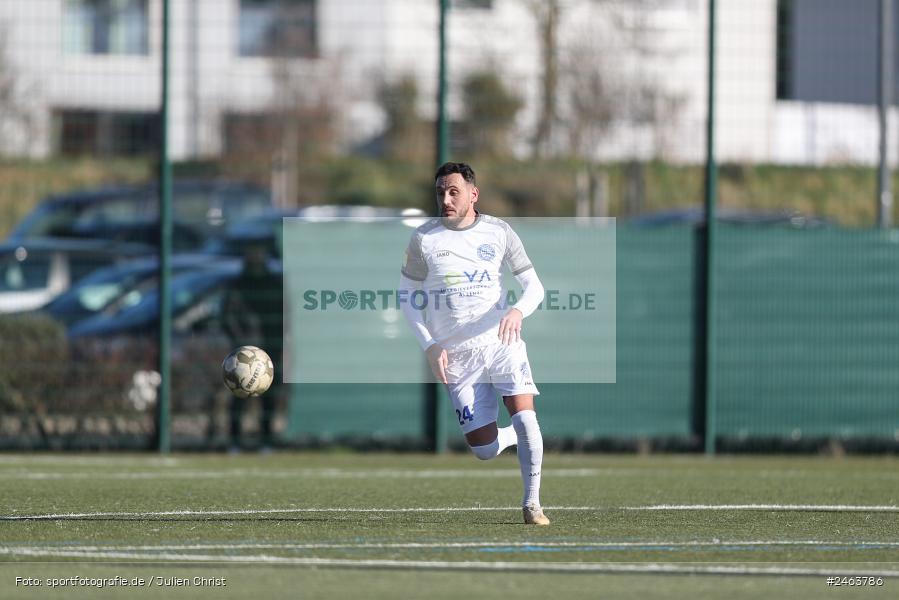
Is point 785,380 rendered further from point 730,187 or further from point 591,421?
point 730,187

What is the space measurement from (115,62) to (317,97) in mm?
9552

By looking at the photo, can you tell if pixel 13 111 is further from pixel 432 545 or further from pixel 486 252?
pixel 432 545

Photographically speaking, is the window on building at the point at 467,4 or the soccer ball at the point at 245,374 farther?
the window on building at the point at 467,4

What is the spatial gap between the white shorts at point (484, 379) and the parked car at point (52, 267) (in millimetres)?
7463

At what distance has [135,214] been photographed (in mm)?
15922

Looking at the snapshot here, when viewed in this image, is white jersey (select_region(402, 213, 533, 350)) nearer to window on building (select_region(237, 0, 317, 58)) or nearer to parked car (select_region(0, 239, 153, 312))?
parked car (select_region(0, 239, 153, 312))

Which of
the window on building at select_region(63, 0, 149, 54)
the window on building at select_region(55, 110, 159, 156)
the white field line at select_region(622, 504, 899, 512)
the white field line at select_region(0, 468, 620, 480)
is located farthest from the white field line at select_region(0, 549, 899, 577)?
the window on building at select_region(63, 0, 149, 54)

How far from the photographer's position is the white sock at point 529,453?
27.5 ft

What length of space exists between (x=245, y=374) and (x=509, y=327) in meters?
1.77

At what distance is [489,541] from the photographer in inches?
298

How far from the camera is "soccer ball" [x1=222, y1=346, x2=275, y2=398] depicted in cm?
928

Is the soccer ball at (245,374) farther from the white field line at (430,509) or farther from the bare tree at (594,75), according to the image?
the bare tree at (594,75)

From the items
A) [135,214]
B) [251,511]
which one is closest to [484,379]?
[251,511]

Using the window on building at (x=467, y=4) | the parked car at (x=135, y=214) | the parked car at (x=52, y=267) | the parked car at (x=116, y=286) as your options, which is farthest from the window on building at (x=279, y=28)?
the parked car at (x=116, y=286)
